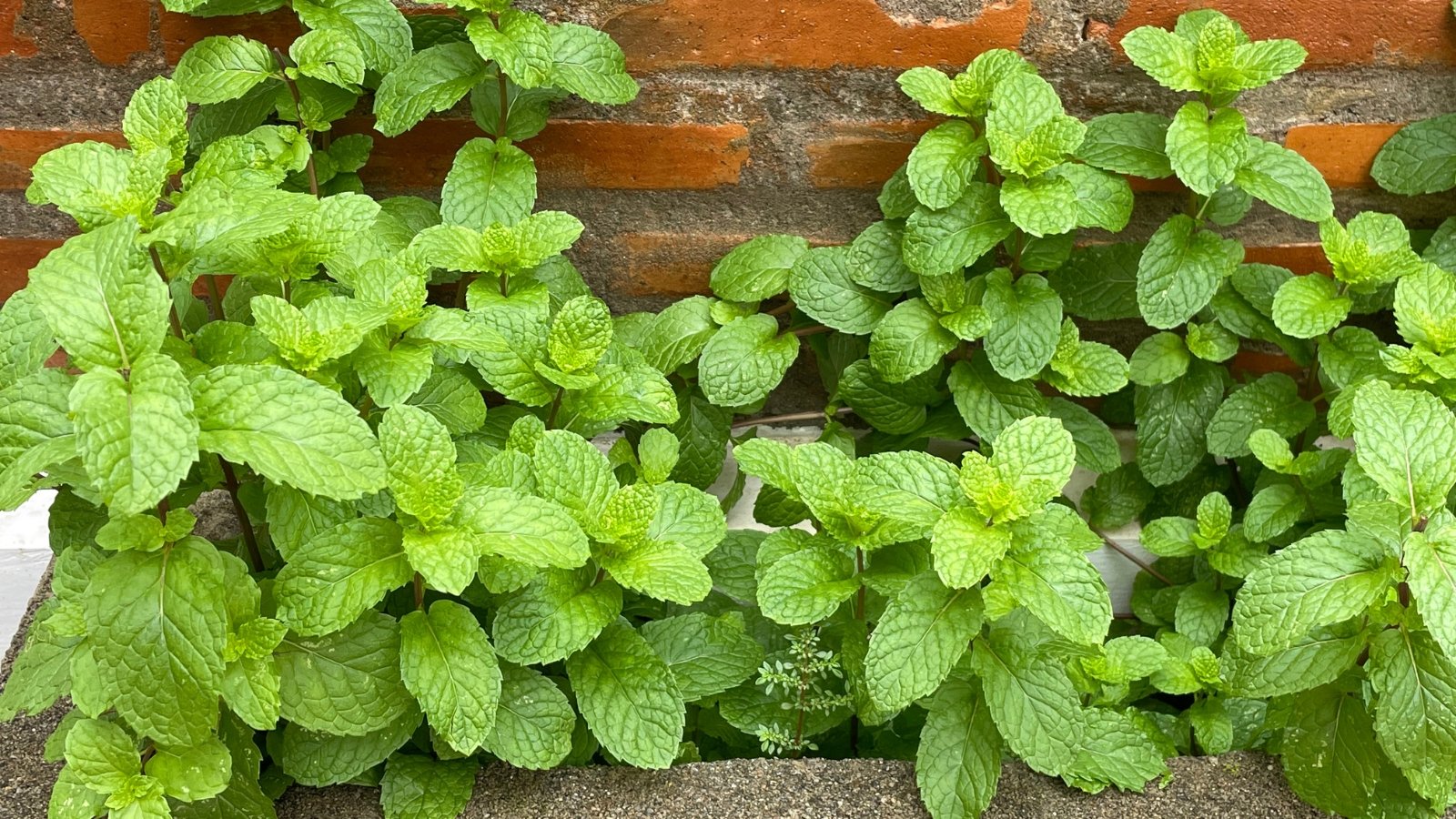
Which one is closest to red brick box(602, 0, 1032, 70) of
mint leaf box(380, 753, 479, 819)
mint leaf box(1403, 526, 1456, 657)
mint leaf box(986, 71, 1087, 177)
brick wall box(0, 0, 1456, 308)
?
brick wall box(0, 0, 1456, 308)

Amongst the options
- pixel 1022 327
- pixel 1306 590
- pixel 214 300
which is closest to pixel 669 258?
pixel 1022 327

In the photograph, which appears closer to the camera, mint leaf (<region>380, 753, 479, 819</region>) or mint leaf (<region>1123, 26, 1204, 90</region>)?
mint leaf (<region>380, 753, 479, 819</region>)

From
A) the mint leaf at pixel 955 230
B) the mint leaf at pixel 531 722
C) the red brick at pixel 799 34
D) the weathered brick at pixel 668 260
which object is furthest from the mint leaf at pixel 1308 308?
the mint leaf at pixel 531 722

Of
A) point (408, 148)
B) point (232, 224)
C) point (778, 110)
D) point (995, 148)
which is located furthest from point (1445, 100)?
point (232, 224)

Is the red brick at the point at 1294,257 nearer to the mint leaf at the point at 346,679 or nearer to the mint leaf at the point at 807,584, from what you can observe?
the mint leaf at the point at 807,584

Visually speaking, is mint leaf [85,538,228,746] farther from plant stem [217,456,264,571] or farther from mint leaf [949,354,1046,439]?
mint leaf [949,354,1046,439]

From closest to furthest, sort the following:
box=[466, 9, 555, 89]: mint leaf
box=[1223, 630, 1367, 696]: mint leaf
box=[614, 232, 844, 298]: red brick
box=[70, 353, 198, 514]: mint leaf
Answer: box=[70, 353, 198, 514]: mint leaf
box=[1223, 630, 1367, 696]: mint leaf
box=[466, 9, 555, 89]: mint leaf
box=[614, 232, 844, 298]: red brick

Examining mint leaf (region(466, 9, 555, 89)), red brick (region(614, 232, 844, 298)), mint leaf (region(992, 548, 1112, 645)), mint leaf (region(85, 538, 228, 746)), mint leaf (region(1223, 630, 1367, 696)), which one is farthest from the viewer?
red brick (region(614, 232, 844, 298))
